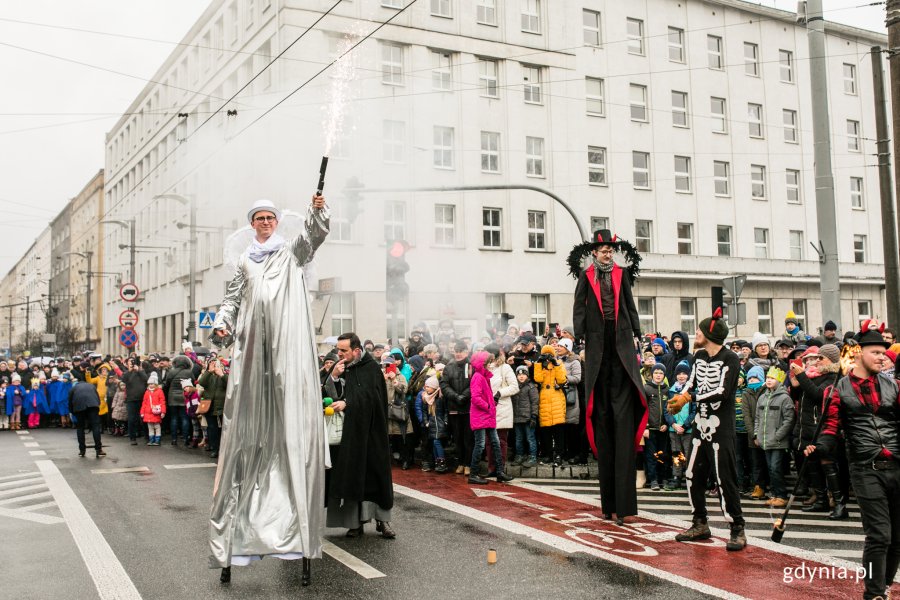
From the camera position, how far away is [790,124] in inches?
1594

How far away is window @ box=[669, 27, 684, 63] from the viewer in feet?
122

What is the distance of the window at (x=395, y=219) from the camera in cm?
3019

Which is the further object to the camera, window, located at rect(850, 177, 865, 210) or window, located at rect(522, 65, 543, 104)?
window, located at rect(850, 177, 865, 210)

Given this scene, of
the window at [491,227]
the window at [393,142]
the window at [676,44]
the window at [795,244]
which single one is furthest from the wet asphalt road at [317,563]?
the window at [795,244]

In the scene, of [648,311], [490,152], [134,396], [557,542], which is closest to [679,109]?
[648,311]

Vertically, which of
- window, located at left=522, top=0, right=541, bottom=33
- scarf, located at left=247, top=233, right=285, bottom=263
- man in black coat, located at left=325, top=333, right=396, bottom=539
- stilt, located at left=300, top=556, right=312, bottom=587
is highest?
window, located at left=522, top=0, right=541, bottom=33

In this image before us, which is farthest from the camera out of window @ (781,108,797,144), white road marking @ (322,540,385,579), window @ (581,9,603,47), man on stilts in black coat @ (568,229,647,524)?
window @ (781,108,797,144)

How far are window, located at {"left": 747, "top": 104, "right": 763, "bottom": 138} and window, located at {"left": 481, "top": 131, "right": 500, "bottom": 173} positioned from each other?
46.4ft

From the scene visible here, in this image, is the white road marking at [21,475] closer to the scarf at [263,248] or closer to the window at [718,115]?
the scarf at [263,248]

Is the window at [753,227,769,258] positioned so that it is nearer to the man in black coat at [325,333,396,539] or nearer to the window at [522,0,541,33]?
the window at [522,0,541,33]

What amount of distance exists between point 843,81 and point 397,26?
26.1m

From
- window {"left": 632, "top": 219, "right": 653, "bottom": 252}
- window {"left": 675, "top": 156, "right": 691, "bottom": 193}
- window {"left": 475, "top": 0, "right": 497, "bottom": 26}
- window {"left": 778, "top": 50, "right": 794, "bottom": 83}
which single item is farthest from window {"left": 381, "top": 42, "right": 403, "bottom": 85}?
window {"left": 778, "top": 50, "right": 794, "bottom": 83}

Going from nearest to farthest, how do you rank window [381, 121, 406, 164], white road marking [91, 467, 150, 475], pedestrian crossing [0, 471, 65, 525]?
pedestrian crossing [0, 471, 65, 525] < white road marking [91, 467, 150, 475] < window [381, 121, 406, 164]

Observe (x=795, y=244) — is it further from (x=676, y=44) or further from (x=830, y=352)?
(x=830, y=352)
